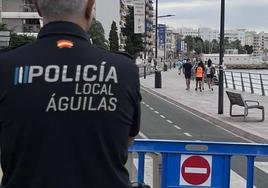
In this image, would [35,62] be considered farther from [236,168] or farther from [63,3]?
[236,168]

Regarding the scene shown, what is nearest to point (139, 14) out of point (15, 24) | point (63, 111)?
point (63, 111)

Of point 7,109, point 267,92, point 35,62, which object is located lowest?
point 267,92

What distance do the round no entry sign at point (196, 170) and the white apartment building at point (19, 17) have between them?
310 feet

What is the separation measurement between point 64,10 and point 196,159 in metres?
3.71

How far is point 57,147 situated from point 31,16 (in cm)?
9810

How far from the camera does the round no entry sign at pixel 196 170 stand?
588 centimetres

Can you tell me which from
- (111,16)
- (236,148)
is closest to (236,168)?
(236,148)

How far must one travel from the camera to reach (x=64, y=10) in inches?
96.3

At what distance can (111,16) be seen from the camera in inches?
6265

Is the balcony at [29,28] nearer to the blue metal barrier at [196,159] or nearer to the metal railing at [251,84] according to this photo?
the metal railing at [251,84]

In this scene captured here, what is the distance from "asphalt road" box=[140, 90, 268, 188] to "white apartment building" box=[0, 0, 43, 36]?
7792cm

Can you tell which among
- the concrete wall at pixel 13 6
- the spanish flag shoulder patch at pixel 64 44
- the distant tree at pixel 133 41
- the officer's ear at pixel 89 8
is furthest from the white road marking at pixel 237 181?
the distant tree at pixel 133 41

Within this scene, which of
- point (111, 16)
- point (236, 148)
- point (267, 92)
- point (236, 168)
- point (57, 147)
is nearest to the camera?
point (57, 147)

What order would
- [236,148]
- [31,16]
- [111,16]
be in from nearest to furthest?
[236,148], [31,16], [111,16]
